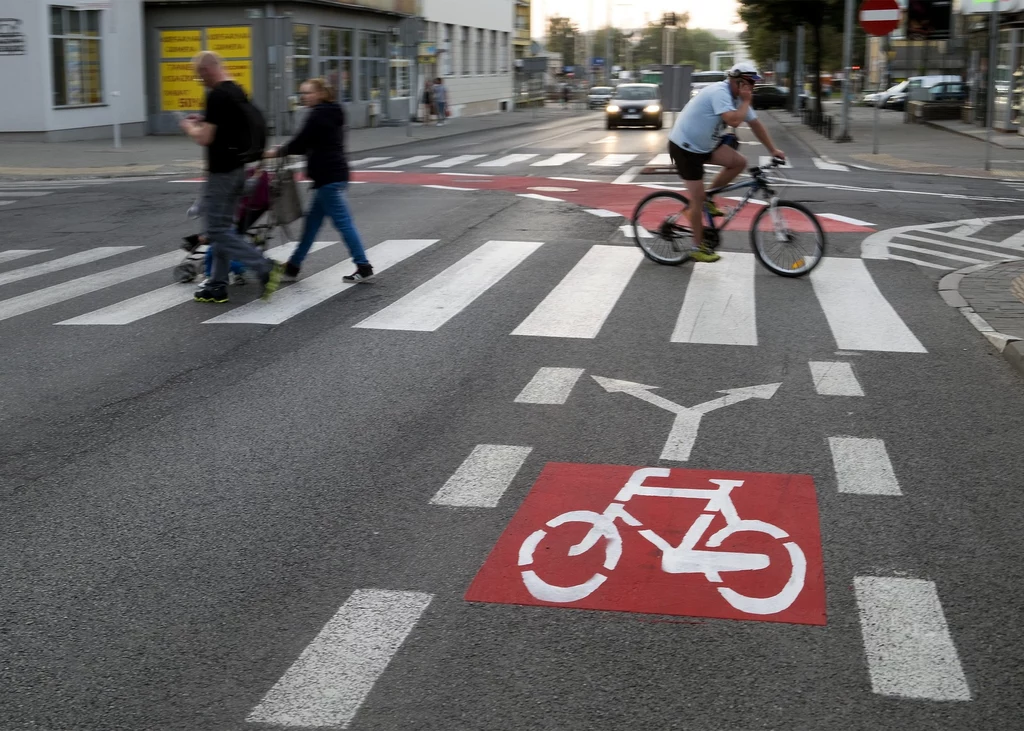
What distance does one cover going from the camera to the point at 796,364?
7.80 m

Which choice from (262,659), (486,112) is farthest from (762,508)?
(486,112)

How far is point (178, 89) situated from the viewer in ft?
117

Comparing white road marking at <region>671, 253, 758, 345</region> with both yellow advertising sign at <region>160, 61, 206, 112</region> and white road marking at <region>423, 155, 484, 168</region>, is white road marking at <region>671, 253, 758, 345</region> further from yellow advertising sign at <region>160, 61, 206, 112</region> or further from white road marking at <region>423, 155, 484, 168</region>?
yellow advertising sign at <region>160, 61, 206, 112</region>

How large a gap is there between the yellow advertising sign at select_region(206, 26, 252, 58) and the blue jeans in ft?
89.9

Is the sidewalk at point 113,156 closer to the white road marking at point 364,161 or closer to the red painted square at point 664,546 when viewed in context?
the white road marking at point 364,161

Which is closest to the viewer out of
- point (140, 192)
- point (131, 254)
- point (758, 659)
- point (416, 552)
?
point (758, 659)

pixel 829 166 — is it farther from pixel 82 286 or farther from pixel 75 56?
pixel 75 56

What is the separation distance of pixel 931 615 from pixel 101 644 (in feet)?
8.69

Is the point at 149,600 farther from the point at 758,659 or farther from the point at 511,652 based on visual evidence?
the point at 758,659

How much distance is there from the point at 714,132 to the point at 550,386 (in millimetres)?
4295

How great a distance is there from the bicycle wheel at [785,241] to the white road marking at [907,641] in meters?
6.66

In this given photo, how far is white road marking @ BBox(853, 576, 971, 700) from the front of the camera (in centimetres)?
365

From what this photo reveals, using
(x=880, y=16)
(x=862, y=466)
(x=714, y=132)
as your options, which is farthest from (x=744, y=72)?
(x=880, y=16)

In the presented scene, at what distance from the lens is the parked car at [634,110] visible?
41875mm
